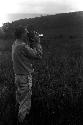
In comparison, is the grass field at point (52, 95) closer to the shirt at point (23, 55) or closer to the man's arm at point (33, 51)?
the shirt at point (23, 55)

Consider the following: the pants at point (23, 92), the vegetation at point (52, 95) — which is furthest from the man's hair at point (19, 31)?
the vegetation at point (52, 95)

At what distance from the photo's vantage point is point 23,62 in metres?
7.31

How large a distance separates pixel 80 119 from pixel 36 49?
6.11 ft

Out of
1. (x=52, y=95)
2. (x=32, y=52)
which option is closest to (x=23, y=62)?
(x=32, y=52)

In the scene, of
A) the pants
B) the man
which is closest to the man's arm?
the man

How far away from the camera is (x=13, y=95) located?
1008 centimetres

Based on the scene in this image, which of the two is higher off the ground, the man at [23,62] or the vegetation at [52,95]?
the man at [23,62]

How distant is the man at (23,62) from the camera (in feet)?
23.5

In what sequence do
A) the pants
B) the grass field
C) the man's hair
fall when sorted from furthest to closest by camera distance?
1. the grass field
2. the pants
3. the man's hair

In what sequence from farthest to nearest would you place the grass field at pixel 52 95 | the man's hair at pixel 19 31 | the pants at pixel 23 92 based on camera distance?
1. the grass field at pixel 52 95
2. the pants at pixel 23 92
3. the man's hair at pixel 19 31

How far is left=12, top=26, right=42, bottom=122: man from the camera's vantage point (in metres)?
7.16

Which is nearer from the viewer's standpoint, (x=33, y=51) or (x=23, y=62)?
(x=33, y=51)

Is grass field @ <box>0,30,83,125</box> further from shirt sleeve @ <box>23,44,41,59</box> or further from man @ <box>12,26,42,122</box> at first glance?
shirt sleeve @ <box>23,44,41,59</box>

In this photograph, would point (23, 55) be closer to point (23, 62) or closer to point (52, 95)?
point (23, 62)
